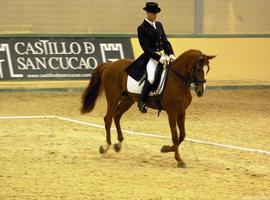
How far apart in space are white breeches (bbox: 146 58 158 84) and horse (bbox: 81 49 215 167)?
209 mm

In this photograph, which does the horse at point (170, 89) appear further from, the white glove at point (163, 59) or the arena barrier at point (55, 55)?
the arena barrier at point (55, 55)

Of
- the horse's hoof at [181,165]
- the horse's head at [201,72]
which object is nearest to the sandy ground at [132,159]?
the horse's hoof at [181,165]

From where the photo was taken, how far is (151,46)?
33.0 ft

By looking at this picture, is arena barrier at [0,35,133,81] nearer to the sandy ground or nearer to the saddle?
the sandy ground

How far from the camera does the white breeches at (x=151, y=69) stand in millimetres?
10008

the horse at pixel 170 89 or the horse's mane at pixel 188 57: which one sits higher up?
the horse's mane at pixel 188 57

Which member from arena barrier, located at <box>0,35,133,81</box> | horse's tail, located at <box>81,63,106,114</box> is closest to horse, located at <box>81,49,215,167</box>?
horse's tail, located at <box>81,63,106,114</box>

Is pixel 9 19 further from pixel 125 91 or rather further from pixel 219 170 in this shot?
pixel 219 170

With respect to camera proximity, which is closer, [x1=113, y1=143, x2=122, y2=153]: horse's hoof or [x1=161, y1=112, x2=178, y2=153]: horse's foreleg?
[x1=161, y1=112, x2=178, y2=153]: horse's foreleg

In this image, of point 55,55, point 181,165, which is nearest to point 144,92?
point 181,165

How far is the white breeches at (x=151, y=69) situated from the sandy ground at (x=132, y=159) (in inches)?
45.4

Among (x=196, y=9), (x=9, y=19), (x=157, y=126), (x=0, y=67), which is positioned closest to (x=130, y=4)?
(x=196, y=9)

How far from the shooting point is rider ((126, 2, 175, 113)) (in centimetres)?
995

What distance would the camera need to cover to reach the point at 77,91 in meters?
17.6
